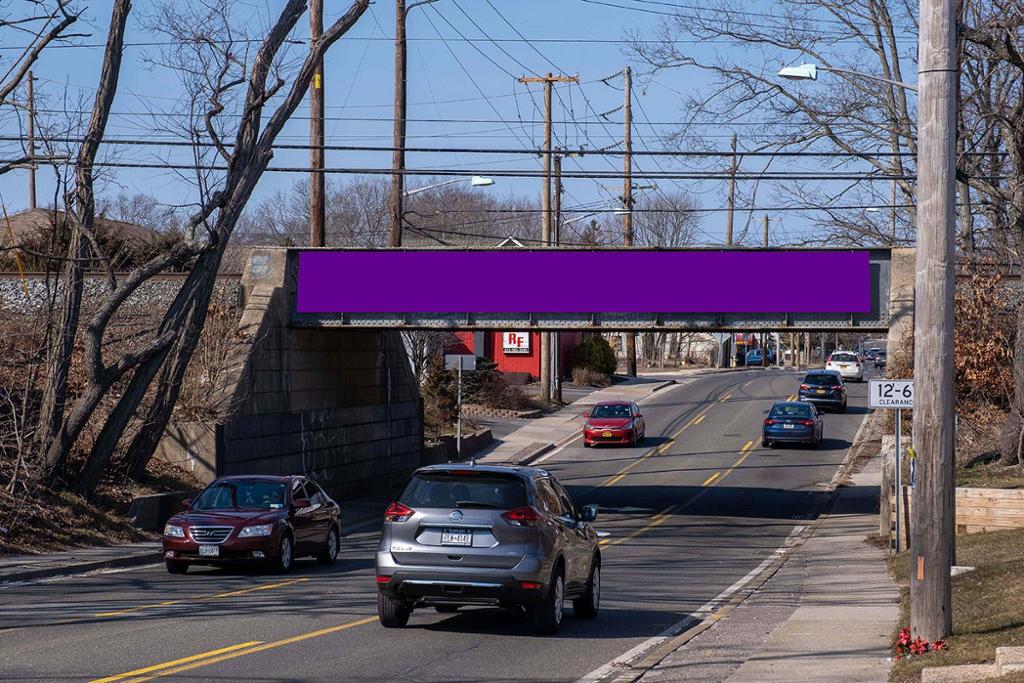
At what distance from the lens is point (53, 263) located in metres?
32.0

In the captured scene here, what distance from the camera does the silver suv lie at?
12664 mm

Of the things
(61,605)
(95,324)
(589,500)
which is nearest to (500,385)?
(589,500)

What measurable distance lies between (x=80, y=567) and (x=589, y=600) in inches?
342

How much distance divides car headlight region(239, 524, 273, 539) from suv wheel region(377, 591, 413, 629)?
569 cm

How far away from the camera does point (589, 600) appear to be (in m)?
15.0

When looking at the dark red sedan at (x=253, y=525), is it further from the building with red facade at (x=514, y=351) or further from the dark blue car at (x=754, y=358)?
the dark blue car at (x=754, y=358)

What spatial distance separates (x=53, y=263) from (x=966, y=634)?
85.4 ft

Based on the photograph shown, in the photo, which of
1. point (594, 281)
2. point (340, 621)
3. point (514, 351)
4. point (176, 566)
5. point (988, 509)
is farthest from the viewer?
point (514, 351)

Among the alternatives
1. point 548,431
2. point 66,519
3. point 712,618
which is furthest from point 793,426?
point 712,618

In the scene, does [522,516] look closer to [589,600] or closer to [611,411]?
[589,600]

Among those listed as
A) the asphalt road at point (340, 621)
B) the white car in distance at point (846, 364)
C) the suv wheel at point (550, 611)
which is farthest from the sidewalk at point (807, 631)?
the white car in distance at point (846, 364)

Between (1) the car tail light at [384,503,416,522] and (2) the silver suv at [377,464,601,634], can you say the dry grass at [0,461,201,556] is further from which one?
(2) the silver suv at [377,464,601,634]

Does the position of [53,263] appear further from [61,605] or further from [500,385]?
[500,385]

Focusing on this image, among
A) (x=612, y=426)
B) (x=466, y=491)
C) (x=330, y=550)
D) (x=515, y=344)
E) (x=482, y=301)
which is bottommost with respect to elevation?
(x=612, y=426)
